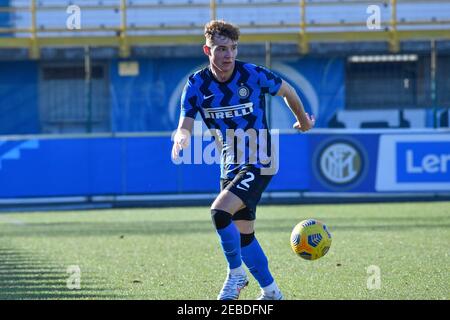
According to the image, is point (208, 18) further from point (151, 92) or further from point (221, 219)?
point (221, 219)

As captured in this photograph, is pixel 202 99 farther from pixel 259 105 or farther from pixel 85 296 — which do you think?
pixel 85 296

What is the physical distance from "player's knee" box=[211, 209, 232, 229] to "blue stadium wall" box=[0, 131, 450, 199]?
38.0 feet

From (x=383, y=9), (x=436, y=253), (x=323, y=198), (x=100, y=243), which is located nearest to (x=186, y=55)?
(x=383, y=9)

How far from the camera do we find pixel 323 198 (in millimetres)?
18750

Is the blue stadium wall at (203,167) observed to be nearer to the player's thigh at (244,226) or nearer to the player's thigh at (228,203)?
the player's thigh at (244,226)

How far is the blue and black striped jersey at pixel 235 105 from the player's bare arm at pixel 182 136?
77 mm

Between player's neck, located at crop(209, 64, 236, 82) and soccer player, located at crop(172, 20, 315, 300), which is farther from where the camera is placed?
player's neck, located at crop(209, 64, 236, 82)

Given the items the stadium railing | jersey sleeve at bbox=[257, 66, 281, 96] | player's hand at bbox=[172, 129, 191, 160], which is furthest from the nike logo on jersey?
the stadium railing

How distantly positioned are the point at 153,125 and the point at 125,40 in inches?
76.2

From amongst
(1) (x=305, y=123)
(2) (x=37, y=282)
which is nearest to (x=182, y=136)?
(1) (x=305, y=123)

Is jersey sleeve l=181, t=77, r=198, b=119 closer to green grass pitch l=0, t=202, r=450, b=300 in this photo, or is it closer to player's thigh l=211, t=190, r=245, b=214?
player's thigh l=211, t=190, r=245, b=214

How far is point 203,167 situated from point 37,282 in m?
10.4

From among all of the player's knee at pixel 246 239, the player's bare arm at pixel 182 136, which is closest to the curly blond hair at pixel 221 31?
the player's bare arm at pixel 182 136

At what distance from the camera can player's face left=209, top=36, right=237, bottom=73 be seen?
7180 mm
